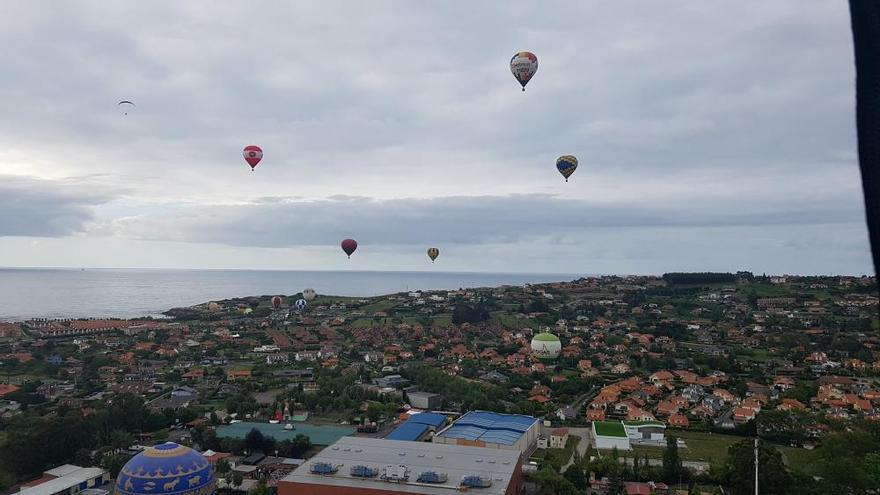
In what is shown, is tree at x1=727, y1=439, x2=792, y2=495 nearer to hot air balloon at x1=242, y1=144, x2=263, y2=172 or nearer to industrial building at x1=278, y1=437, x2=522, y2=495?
industrial building at x1=278, y1=437, x2=522, y2=495

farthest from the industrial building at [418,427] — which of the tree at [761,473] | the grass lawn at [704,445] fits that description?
the tree at [761,473]

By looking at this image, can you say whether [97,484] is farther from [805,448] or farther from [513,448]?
[805,448]

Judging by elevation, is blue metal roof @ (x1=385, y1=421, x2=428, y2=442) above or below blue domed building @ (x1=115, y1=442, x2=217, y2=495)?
below

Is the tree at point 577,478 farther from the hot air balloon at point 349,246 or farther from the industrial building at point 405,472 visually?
the hot air balloon at point 349,246

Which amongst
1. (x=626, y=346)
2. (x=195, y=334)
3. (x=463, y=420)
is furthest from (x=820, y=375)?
(x=195, y=334)

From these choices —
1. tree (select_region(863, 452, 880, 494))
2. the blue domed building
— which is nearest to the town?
tree (select_region(863, 452, 880, 494))

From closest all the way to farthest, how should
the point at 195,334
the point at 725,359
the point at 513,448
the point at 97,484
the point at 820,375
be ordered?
the point at 97,484 < the point at 513,448 < the point at 820,375 < the point at 725,359 < the point at 195,334

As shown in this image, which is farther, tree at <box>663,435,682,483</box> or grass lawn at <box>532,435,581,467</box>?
grass lawn at <box>532,435,581,467</box>
